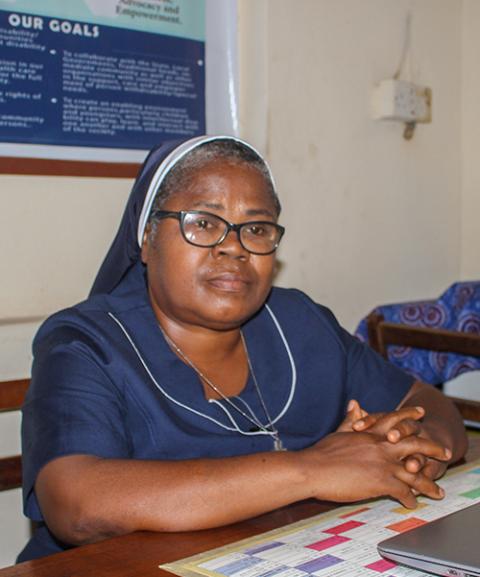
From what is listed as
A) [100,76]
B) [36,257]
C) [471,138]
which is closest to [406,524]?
[36,257]

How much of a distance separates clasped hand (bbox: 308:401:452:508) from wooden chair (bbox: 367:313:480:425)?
0.87 meters

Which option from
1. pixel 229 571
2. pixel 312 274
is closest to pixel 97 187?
pixel 312 274

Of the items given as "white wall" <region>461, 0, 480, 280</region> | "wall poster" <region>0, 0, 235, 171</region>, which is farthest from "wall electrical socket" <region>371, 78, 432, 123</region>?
"wall poster" <region>0, 0, 235, 171</region>

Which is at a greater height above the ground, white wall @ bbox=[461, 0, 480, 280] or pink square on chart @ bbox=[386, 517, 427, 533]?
white wall @ bbox=[461, 0, 480, 280]

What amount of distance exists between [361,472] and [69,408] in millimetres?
503

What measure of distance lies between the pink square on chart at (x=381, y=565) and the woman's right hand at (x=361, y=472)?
0.23m

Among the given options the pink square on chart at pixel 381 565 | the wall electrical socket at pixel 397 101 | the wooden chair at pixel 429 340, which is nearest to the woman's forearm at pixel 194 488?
the pink square on chart at pixel 381 565

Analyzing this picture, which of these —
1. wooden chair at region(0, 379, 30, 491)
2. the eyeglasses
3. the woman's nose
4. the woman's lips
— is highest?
the eyeglasses

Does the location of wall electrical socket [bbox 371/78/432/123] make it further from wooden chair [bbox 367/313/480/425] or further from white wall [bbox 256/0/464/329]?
wooden chair [bbox 367/313/480/425]

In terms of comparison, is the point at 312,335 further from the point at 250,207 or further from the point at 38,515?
the point at 38,515

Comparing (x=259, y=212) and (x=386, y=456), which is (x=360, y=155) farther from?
(x=386, y=456)

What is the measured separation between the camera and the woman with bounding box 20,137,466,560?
1.31 m

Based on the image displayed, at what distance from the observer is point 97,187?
234 centimetres

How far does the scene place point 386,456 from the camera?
144cm
